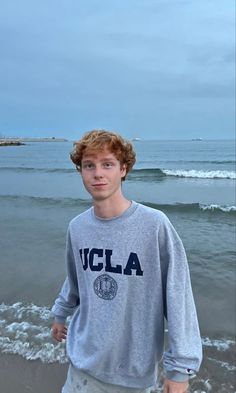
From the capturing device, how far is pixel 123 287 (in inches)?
74.6

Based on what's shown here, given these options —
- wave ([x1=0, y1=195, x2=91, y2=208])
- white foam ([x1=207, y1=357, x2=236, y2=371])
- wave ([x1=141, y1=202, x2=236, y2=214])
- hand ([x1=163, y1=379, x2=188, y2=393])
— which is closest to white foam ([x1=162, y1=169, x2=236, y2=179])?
wave ([x1=141, y1=202, x2=236, y2=214])

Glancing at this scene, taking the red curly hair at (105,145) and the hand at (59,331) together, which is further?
the hand at (59,331)

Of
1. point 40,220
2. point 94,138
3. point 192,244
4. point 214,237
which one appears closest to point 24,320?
point 94,138

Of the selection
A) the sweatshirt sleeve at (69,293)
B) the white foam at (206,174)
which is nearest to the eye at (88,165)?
the sweatshirt sleeve at (69,293)

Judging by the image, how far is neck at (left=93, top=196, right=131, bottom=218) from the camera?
1958 mm

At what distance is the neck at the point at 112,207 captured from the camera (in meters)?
1.96

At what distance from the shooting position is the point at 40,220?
40.7 ft

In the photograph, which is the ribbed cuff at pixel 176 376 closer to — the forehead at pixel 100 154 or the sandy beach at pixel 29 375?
the forehead at pixel 100 154

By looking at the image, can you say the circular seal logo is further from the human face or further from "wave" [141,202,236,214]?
"wave" [141,202,236,214]

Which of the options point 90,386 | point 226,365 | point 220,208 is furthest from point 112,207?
point 220,208

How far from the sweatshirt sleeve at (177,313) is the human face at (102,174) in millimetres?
313

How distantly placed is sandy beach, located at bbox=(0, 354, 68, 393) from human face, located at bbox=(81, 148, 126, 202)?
8.47 ft

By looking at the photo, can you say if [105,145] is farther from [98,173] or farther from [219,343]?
[219,343]

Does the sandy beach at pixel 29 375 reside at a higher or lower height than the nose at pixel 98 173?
lower
